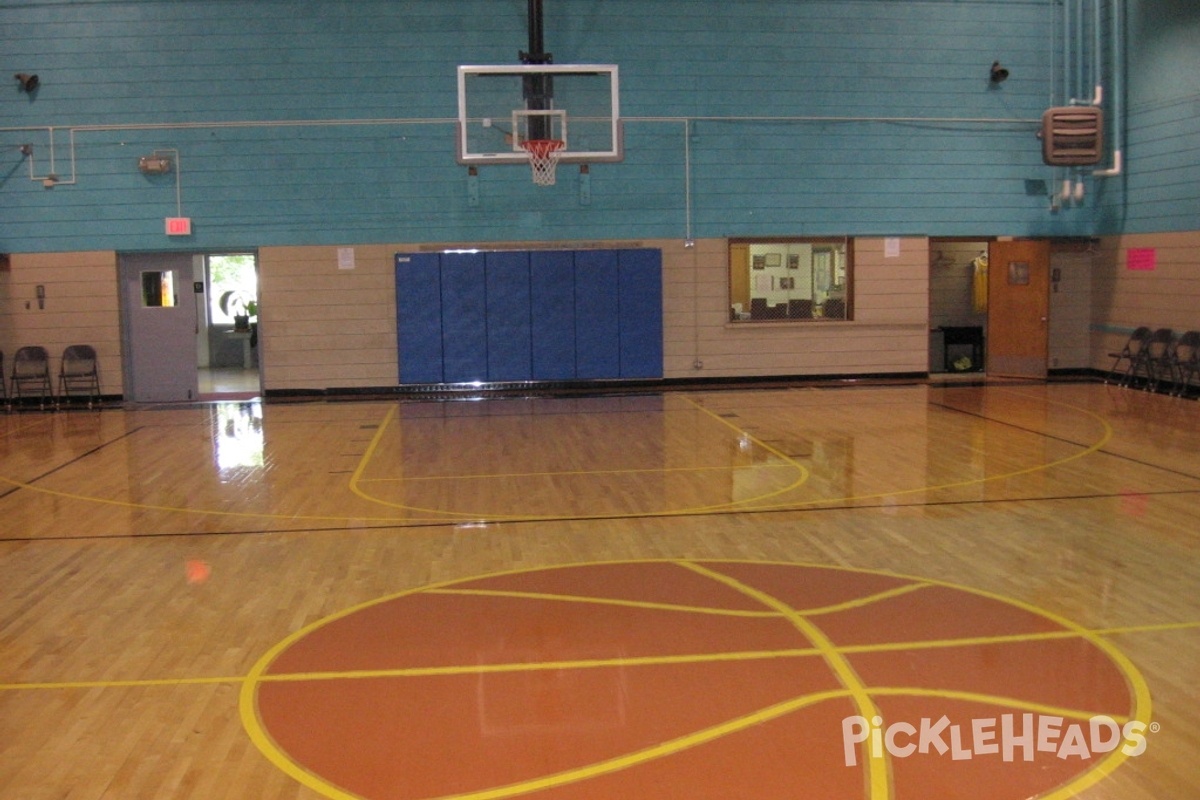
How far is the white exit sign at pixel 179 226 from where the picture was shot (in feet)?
51.1

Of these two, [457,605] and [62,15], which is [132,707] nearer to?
[457,605]

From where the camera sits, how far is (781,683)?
4566mm

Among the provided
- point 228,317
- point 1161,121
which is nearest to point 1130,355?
point 1161,121

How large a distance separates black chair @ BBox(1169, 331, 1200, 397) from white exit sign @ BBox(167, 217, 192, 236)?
1322 centimetres

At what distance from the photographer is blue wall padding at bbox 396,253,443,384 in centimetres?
1588

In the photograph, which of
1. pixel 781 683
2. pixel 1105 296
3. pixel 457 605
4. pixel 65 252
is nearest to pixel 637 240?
pixel 1105 296

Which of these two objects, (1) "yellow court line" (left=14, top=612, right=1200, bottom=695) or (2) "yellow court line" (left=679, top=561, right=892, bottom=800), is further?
(1) "yellow court line" (left=14, top=612, right=1200, bottom=695)

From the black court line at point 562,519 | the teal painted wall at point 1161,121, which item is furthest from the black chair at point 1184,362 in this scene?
the black court line at point 562,519

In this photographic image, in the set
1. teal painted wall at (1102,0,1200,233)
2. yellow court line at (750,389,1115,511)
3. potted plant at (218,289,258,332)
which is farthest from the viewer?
potted plant at (218,289,258,332)

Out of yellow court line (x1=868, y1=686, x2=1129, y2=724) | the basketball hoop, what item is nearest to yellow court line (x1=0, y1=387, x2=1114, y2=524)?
yellow court line (x1=868, y1=686, x2=1129, y2=724)

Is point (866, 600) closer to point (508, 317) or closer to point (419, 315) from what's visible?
point (508, 317)

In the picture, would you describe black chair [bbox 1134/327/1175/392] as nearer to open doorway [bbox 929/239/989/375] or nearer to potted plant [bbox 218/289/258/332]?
open doorway [bbox 929/239/989/375]

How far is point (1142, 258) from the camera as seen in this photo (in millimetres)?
15617

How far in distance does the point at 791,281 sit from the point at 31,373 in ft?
35.6
